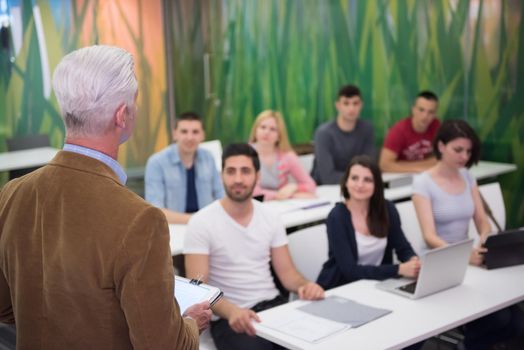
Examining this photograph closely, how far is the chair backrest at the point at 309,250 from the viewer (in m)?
3.74

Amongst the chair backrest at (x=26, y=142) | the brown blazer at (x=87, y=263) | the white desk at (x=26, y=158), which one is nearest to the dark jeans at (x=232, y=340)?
the brown blazer at (x=87, y=263)

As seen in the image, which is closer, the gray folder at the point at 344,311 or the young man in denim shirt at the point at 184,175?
the gray folder at the point at 344,311

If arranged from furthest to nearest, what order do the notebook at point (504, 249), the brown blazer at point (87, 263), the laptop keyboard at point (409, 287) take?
the notebook at point (504, 249)
the laptop keyboard at point (409, 287)
the brown blazer at point (87, 263)

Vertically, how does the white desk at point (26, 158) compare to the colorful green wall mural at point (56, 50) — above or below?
below

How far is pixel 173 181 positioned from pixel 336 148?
5.47ft

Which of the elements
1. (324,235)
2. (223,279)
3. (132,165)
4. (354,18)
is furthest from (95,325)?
(132,165)

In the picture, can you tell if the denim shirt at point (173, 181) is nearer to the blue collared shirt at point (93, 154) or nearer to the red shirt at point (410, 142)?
the red shirt at point (410, 142)

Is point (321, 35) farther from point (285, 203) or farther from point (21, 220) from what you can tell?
point (21, 220)

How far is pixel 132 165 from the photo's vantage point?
8117mm

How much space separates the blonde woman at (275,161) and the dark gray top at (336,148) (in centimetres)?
36

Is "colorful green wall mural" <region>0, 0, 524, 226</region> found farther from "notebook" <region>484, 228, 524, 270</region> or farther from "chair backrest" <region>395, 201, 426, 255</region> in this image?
"notebook" <region>484, 228, 524, 270</region>

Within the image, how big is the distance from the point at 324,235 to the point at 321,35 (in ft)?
13.2

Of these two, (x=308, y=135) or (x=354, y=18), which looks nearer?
(x=354, y=18)

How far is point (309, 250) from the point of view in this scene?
3.77m
